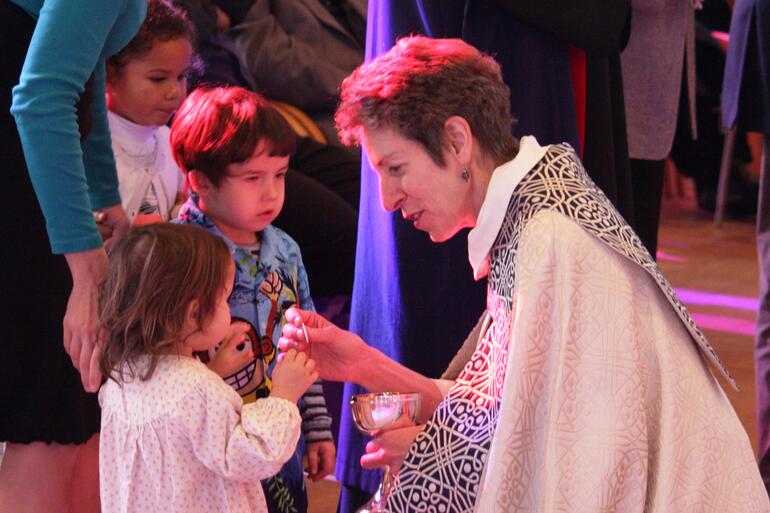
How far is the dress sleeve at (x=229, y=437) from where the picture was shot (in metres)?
2.00

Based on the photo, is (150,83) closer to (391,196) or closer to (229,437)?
(391,196)

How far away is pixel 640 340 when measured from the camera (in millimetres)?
1928

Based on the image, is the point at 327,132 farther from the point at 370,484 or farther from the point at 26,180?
the point at 26,180

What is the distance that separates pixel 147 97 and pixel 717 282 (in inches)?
149

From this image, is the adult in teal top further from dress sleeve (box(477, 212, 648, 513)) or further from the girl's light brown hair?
dress sleeve (box(477, 212, 648, 513))

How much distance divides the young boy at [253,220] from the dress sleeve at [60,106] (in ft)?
1.42

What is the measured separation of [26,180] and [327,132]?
201 cm

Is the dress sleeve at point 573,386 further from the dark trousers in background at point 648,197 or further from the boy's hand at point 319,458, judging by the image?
the dark trousers in background at point 648,197

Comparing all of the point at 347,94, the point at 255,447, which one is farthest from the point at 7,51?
the point at 255,447

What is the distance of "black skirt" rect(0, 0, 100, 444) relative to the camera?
2135 mm

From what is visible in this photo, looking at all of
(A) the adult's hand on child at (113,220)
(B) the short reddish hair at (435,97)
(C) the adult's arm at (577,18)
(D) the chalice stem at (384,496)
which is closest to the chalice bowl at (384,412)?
(D) the chalice stem at (384,496)

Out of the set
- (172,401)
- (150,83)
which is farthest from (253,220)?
(150,83)

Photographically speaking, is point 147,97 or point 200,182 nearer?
point 200,182

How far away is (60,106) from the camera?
199cm
